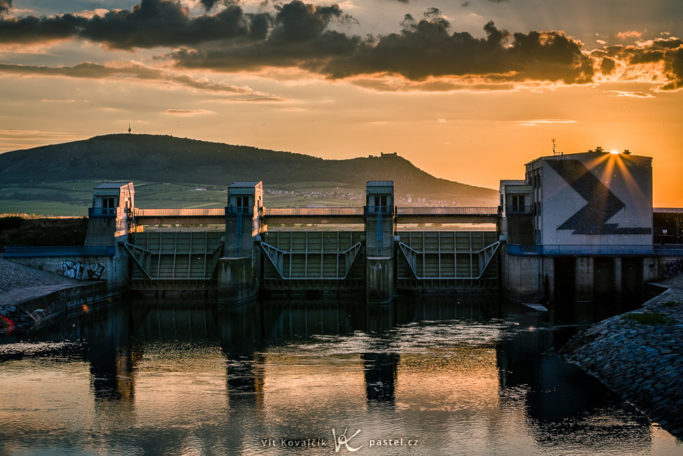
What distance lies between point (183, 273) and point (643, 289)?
46570mm

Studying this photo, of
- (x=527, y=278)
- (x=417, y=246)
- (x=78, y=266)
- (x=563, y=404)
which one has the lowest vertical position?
(x=563, y=404)

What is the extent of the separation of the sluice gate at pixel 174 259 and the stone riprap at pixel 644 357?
4201 centimetres

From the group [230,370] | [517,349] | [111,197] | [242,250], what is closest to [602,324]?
[517,349]

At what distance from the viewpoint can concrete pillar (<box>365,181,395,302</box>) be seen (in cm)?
7431

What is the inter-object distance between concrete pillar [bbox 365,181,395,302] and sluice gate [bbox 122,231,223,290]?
16296 mm

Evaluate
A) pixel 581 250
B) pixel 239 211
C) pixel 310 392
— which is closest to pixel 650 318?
pixel 581 250

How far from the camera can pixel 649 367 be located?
137 ft

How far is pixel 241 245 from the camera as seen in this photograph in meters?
80.2

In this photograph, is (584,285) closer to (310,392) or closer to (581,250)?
(581,250)

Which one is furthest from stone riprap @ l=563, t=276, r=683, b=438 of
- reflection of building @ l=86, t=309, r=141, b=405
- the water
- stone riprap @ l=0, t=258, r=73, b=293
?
stone riprap @ l=0, t=258, r=73, b=293

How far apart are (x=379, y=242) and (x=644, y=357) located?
3894cm

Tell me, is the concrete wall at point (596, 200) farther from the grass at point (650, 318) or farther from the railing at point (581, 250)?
the grass at point (650, 318)

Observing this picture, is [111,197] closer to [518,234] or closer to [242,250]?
[242,250]

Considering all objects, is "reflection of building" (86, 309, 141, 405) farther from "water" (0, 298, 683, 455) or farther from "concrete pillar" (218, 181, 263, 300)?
"concrete pillar" (218, 181, 263, 300)
